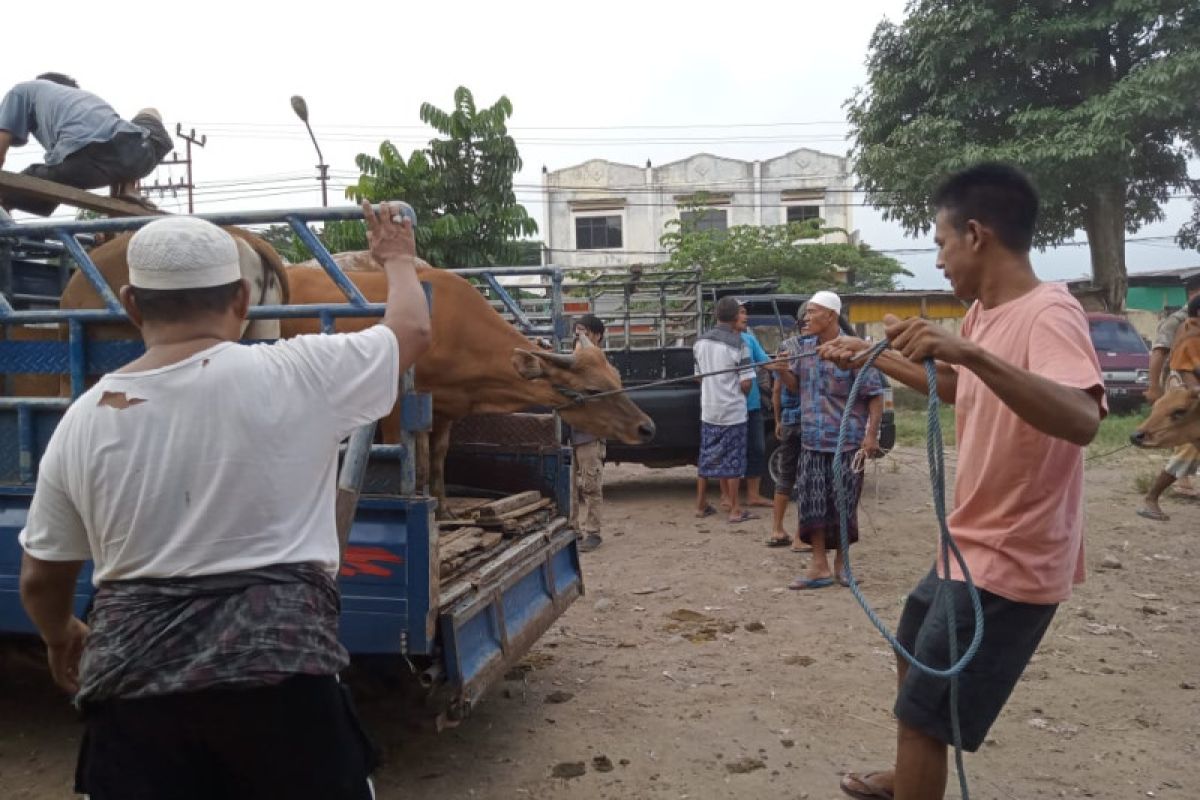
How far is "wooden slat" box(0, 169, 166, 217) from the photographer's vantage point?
11.7 feet

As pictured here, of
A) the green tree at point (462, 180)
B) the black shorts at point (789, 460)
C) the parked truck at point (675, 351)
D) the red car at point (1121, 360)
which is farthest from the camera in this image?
the red car at point (1121, 360)

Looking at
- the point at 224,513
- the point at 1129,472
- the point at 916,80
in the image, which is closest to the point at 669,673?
the point at 224,513

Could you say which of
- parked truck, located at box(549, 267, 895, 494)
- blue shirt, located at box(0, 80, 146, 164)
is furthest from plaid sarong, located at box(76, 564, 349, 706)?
parked truck, located at box(549, 267, 895, 494)

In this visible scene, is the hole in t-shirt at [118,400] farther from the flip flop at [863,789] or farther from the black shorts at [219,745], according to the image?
the flip flop at [863,789]

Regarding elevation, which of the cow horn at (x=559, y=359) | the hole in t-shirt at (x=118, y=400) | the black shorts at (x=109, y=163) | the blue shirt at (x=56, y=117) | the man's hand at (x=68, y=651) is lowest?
the man's hand at (x=68, y=651)

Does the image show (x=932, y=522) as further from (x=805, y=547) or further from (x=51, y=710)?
(x=51, y=710)

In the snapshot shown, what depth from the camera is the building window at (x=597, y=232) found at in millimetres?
33688

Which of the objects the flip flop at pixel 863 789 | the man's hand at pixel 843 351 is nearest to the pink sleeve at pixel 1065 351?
the man's hand at pixel 843 351

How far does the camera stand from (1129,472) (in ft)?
33.9

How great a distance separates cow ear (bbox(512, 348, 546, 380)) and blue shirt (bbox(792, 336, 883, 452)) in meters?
2.09

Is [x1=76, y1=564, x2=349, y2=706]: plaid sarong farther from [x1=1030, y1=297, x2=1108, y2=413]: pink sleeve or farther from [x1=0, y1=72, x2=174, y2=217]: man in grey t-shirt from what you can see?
[x1=0, y1=72, x2=174, y2=217]: man in grey t-shirt

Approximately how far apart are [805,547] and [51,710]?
16.0 feet

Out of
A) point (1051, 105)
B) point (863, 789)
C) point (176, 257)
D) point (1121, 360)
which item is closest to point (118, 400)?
point (176, 257)

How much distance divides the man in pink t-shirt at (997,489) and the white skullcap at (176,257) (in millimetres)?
1495
